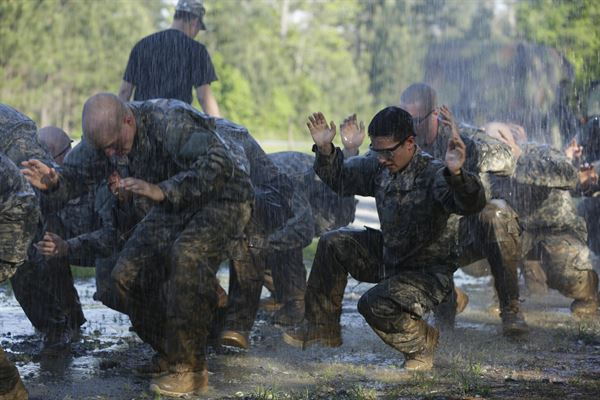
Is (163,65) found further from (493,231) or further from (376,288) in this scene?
(376,288)

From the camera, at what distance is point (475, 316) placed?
9641 millimetres

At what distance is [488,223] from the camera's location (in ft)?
28.6

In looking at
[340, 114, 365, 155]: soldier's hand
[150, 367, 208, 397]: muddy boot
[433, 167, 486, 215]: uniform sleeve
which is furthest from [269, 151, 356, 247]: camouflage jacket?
[150, 367, 208, 397]: muddy boot

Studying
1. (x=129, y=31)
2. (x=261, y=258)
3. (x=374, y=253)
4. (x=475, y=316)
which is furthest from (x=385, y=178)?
(x=129, y=31)

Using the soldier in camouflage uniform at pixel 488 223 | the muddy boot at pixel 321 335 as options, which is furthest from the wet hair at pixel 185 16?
the muddy boot at pixel 321 335

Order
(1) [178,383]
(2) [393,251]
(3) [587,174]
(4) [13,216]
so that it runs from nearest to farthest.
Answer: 1. (4) [13,216]
2. (1) [178,383]
3. (2) [393,251]
4. (3) [587,174]

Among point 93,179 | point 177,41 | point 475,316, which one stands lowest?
point 475,316

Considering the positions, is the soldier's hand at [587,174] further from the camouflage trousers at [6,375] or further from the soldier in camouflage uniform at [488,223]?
the camouflage trousers at [6,375]

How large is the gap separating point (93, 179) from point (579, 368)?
337cm

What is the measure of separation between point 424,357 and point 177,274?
1.71 m

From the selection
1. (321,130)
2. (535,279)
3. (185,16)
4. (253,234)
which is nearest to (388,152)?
(321,130)

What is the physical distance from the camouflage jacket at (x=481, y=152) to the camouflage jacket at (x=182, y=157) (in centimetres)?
215

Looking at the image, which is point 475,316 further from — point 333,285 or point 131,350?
point 131,350

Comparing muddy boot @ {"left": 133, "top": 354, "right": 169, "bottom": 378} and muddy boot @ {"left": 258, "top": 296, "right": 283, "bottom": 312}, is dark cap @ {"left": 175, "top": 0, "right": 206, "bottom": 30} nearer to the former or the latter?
muddy boot @ {"left": 258, "top": 296, "right": 283, "bottom": 312}
